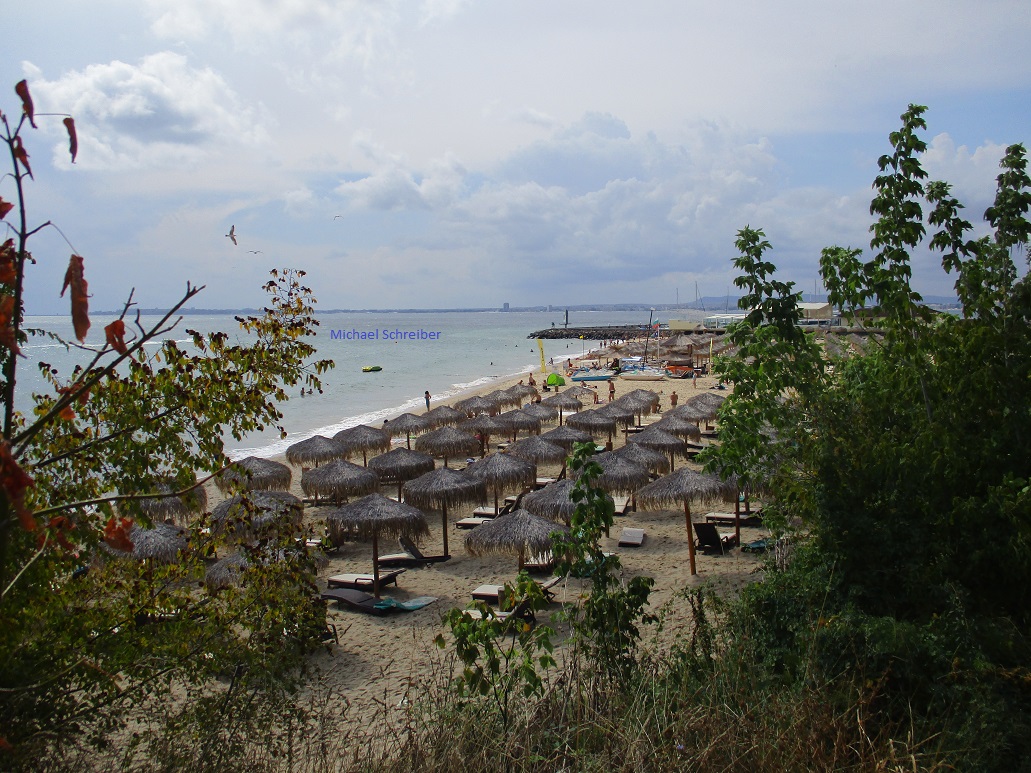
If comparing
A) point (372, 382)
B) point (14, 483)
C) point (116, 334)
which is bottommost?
point (372, 382)

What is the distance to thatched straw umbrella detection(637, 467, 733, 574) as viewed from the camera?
11.4 meters

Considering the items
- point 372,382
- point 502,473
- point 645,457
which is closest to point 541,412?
point 645,457

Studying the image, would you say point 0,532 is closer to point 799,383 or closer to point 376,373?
point 799,383

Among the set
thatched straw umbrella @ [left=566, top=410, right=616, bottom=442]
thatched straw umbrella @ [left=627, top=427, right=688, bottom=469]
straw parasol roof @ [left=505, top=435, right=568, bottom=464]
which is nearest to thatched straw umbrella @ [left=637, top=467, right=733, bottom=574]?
thatched straw umbrella @ [left=627, top=427, right=688, bottom=469]

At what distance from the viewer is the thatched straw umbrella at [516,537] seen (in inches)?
385

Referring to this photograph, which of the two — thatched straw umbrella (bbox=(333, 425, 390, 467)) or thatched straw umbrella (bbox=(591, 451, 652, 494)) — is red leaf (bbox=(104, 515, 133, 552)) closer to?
thatched straw umbrella (bbox=(591, 451, 652, 494))

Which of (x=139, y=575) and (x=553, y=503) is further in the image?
(x=553, y=503)

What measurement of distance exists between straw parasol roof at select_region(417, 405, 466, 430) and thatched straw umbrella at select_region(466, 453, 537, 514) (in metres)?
7.65

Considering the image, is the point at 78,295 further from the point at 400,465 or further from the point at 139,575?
the point at 400,465

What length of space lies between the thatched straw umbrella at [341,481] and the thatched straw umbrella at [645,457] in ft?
15.3

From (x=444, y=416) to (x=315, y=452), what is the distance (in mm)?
5855

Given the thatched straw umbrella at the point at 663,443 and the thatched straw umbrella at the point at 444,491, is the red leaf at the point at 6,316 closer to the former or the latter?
the thatched straw umbrella at the point at 444,491

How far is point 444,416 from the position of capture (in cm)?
2248

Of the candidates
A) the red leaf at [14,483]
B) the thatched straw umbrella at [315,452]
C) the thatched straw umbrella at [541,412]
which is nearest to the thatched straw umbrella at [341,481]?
the thatched straw umbrella at [315,452]
